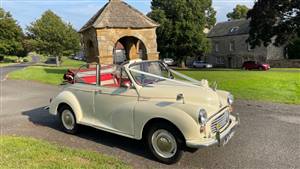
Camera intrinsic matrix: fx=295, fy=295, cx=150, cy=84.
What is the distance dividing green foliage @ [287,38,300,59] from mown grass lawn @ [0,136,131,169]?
48330mm

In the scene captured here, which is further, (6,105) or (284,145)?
(6,105)

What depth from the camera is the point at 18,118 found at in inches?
356

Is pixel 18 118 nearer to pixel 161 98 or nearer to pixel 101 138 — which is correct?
pixel 101 138

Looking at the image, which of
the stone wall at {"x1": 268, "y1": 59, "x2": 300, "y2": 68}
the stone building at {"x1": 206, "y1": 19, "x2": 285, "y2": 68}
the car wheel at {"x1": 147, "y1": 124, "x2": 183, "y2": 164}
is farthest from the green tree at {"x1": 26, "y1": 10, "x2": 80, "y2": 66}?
the car wheel at {"x1": 147, "y1": 124, "x2": 183, "y2": 164}

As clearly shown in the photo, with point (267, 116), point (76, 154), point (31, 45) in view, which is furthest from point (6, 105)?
point (31, 45)

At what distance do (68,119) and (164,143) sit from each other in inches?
116

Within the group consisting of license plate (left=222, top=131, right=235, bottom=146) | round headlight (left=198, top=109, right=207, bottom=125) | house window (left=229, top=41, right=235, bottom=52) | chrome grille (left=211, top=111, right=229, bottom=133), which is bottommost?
license plate (left=222, top=131, right=235, bottom=146)

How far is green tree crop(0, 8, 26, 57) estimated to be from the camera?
69.6m

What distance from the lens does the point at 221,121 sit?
5453 mm

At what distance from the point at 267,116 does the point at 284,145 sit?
2.52 m

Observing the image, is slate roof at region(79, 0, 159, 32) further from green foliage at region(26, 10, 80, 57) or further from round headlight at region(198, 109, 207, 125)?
green foliage at region(26, 10, 80, 57)

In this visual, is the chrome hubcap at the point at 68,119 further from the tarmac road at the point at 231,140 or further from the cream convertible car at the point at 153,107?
the tarmac road at the point at 231,140

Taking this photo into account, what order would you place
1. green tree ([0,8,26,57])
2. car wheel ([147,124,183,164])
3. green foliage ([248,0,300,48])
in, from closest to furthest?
car wheel ([147,124,183,164]) < green foliage ([248,0,300,48]) < green tree ([0,8,26,57])

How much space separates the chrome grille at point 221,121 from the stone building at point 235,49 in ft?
150
